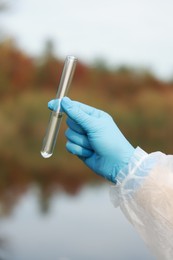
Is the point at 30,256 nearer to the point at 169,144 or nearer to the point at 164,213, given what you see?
the point at 164,213

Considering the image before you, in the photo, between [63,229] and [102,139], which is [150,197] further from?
[63,229]

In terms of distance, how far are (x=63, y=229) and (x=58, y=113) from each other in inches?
219

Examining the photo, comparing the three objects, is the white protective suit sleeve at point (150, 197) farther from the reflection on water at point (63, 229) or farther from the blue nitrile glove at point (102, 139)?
the reflection on water at point (63, 229)

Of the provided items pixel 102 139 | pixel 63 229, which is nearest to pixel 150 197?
pixel 102 139

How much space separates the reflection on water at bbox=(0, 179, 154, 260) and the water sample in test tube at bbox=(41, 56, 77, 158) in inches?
146

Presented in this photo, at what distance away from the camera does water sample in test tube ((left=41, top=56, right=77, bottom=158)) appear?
1.31 metres

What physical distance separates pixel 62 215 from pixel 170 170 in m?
6.73

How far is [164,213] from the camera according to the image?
4.29 feet

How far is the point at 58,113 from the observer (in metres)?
1.35

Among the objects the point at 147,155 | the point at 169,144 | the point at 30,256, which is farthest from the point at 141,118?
the point at 147,155

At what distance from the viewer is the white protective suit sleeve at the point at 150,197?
1306 millimetres

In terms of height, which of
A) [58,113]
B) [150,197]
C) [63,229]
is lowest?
[63,229]

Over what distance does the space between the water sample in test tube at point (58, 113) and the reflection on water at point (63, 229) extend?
3704 millimetres

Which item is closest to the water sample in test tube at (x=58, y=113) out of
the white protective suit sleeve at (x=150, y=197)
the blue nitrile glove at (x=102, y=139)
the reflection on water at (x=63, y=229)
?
the blue nitrile glove at (x=102, y=139)
